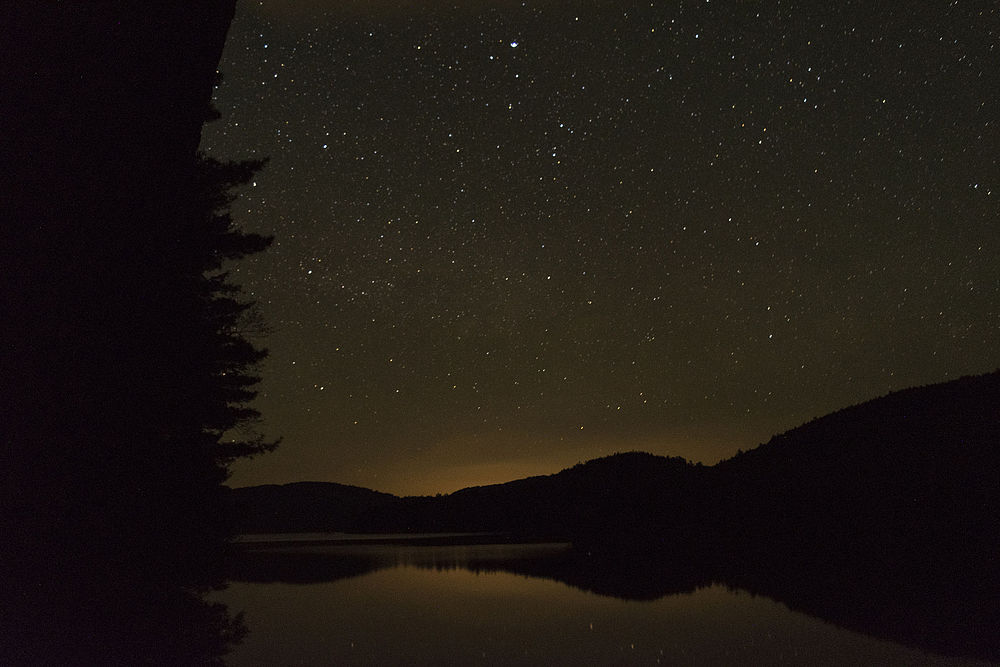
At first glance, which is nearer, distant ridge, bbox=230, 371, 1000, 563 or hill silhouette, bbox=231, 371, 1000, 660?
hill silhouette, bbox=231, 371, 1000, 660

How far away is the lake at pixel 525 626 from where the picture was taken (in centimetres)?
793

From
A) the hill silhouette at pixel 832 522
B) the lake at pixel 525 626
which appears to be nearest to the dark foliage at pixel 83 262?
the lake at pixel 525 626

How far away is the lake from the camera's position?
7.93 metres

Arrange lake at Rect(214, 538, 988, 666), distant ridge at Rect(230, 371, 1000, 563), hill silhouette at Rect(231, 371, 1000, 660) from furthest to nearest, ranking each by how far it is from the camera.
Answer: distant ridge at Rect(230, 371, 1000, 563)
hill silhouette at Rect(231, 371, 1000, 660)
lake at Rect(214, 538, 988, 666)

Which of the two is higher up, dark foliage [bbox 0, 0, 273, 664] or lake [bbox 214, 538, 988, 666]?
dark foliage [bbox 0, 0, 273, 664]

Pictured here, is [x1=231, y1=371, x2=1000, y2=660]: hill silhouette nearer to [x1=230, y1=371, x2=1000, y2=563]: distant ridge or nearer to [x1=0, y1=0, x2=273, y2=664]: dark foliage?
[x1=230, y1=371, x2=1000, y2=563]: distant ridge

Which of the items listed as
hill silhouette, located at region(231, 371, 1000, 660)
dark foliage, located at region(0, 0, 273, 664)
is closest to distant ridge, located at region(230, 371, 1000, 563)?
hill silhouette, located at region(231, 371, 1000, 660)

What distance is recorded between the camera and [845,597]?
13.0 m

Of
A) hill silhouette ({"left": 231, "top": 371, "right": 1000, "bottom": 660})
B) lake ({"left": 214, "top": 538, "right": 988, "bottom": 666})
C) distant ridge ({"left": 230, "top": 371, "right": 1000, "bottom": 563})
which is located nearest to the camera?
lake ({"left": 214, "top": 538, "right": 988, "bottom": 666})

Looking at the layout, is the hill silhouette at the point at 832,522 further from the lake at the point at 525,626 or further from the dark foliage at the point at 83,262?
the dark foliage at the point at 83,262

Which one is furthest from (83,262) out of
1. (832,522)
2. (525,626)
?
(832,522)

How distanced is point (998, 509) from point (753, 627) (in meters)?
18.3

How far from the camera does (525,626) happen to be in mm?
10086

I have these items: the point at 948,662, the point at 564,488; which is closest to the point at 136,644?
the point at 948,662
